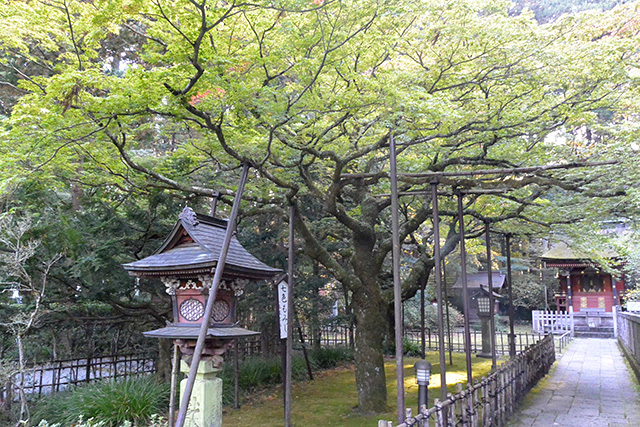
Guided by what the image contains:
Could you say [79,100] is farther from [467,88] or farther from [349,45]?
[467,88]

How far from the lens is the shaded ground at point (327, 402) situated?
8.93m

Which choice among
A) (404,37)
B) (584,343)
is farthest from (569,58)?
(584,343)

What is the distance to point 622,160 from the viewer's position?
7.66 meters

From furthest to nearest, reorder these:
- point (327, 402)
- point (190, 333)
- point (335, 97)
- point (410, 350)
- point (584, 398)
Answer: point (410, 350), point (327, 402), point (584, 398), point (335, 97), point (190, 333)

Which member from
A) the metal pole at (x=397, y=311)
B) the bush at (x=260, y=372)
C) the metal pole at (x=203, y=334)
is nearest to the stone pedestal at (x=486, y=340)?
the bush at (x=260, y=372)

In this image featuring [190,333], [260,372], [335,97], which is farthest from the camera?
[260,372]

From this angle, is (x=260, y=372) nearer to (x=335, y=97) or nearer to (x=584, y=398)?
(x=584, y=398)

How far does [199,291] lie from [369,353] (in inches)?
176

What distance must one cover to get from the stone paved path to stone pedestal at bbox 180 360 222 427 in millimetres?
5448

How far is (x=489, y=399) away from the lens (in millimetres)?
7211

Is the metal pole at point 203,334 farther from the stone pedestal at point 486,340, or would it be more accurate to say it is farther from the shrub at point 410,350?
the shrub at point 410,350

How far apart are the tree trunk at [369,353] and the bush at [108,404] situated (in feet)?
13.8

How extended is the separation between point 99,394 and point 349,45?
8022 millimetres

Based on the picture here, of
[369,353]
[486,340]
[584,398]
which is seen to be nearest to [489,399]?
[369,353]
